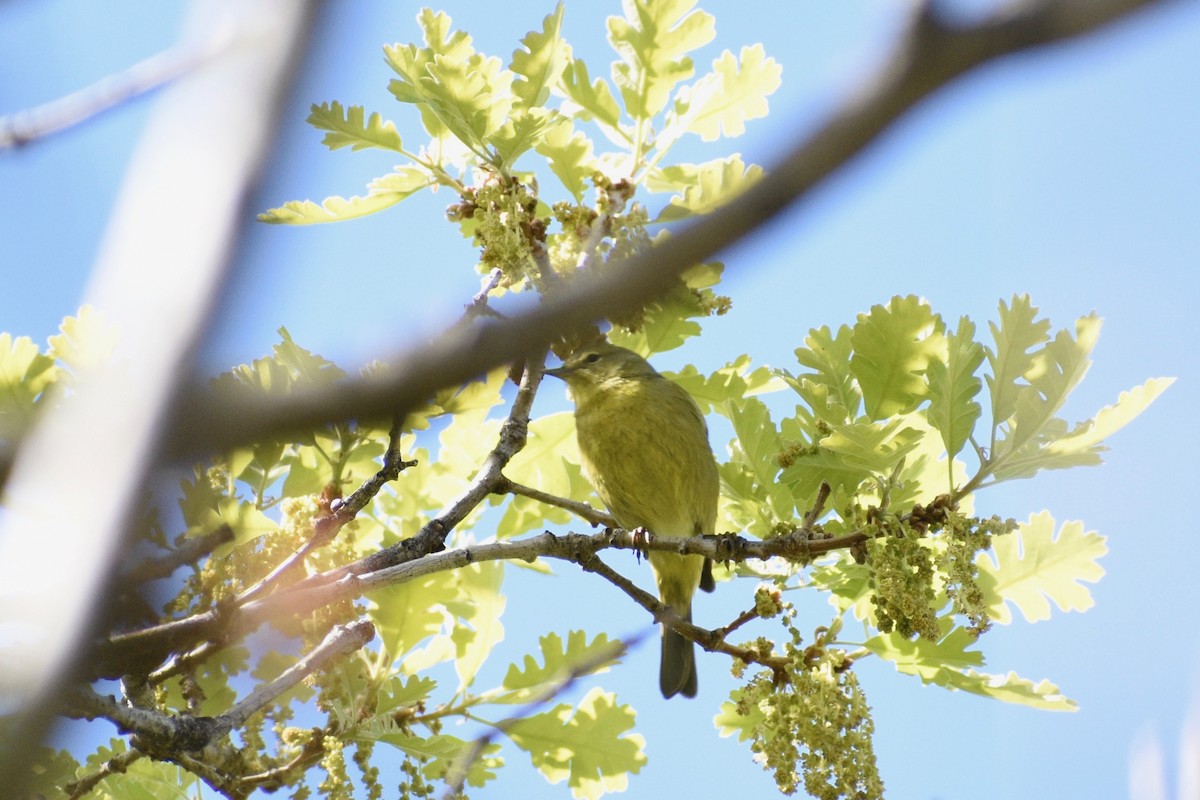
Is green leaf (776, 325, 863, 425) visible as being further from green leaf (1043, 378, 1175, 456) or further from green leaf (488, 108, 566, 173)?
green leaf (488, 108, 566, 173)

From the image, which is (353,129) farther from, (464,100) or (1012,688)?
(1012,688)

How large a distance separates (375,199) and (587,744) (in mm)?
1866

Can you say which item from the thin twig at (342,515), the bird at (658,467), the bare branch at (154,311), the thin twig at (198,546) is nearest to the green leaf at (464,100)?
the thin twig at (342,515)

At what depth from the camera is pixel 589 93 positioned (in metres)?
3.91

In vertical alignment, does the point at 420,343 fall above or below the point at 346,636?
below

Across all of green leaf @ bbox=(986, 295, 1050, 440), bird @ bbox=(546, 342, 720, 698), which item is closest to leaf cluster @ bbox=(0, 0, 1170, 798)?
green leaf @ bbox=(986, 295, 1050, 440)

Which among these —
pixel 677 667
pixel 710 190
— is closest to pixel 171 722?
pixel 710 190

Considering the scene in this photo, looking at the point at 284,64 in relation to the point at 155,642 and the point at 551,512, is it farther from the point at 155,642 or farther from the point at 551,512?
the point at 551,512

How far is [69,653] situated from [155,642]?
1607 millimetres

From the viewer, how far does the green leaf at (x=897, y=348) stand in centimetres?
315

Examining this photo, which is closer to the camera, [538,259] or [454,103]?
[454,103]

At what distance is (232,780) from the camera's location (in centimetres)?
306

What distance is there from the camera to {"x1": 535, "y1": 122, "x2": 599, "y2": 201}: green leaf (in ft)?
12.7

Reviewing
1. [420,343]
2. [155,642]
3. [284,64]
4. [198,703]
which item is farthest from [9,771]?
[198,703]
